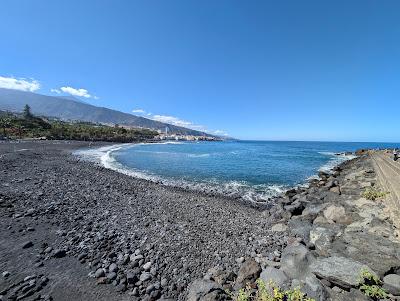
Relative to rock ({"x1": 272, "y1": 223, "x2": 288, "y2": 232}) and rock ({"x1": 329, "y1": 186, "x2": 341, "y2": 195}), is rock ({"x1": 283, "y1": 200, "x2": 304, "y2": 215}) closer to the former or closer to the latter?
rock ({"x1": 272, "y1": 223, "x2": 288, "y2": 232})

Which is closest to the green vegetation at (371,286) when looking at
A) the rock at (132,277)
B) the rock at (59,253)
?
the rock at (132,277)

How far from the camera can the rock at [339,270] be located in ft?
19.6

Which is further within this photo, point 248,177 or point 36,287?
point 248,177

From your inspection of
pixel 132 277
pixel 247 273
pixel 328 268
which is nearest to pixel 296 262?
pixel 328 268

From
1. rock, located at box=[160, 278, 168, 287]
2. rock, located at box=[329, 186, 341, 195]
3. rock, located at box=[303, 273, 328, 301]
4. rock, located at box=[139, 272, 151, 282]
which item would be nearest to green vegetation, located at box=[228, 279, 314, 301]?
rock, located at box=[303, 273, 328, 301]

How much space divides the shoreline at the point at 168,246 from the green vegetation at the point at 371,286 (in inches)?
10.0

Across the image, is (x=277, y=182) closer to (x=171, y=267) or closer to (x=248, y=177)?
(x=248, y=177)

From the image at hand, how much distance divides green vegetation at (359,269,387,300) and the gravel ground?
299 cm

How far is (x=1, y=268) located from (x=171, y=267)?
5.46 m

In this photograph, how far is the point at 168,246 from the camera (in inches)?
346

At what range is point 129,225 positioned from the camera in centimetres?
1069

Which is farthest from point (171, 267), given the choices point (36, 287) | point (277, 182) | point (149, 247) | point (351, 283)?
point (277, 182)

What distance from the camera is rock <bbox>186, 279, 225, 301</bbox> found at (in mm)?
5883

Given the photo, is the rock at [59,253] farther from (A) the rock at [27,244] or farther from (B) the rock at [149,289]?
(B) the rock at [149,289]
